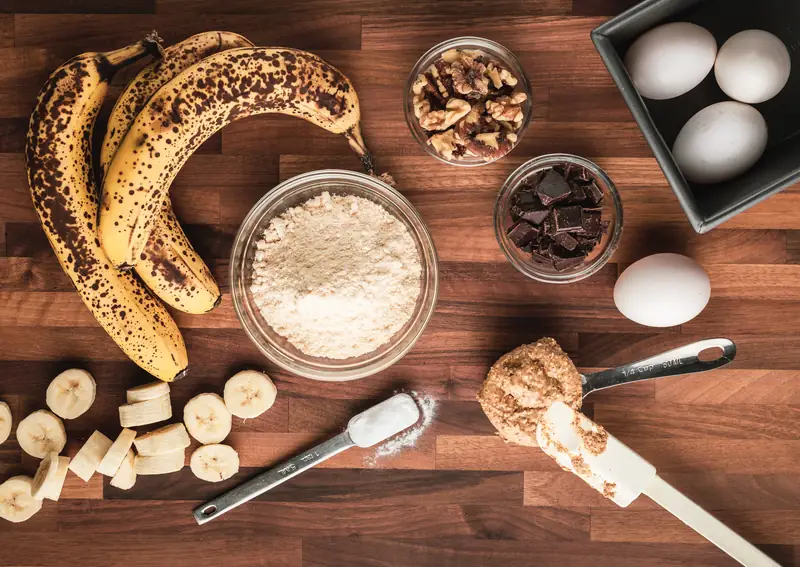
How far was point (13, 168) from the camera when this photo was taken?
1146 mm

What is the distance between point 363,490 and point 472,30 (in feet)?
3.08

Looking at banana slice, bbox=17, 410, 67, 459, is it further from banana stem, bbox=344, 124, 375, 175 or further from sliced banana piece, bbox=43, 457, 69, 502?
banana stem, bbox=344, 124, 375, 175

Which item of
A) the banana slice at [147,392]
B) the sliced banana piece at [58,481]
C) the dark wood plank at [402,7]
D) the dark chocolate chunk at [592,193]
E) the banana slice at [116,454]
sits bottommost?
the sliced banana piece at [58,481]

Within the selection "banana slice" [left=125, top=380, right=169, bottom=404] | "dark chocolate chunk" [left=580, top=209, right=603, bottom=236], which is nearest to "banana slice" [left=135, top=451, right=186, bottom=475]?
"banana slice" [left=125, top=380, right=169, bottom=404]

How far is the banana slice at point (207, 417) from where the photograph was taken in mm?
1152

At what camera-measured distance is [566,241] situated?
3.31 feet

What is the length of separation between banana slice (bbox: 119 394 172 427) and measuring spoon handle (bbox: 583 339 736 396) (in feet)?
2.74

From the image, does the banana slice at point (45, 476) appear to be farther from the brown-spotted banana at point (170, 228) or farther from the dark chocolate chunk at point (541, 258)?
the dark chocolate chunk at point (541, 258)

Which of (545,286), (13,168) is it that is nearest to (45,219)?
(13,168)

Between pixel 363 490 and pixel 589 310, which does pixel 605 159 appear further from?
pixel 363 490

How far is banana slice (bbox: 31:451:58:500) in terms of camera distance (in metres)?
1.12

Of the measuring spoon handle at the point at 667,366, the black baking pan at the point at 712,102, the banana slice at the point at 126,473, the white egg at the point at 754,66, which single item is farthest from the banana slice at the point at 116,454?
the white egg at the point at 754,66

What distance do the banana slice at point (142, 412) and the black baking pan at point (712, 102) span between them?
1014 mm

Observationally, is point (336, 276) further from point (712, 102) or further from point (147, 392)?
point (712, 102)
